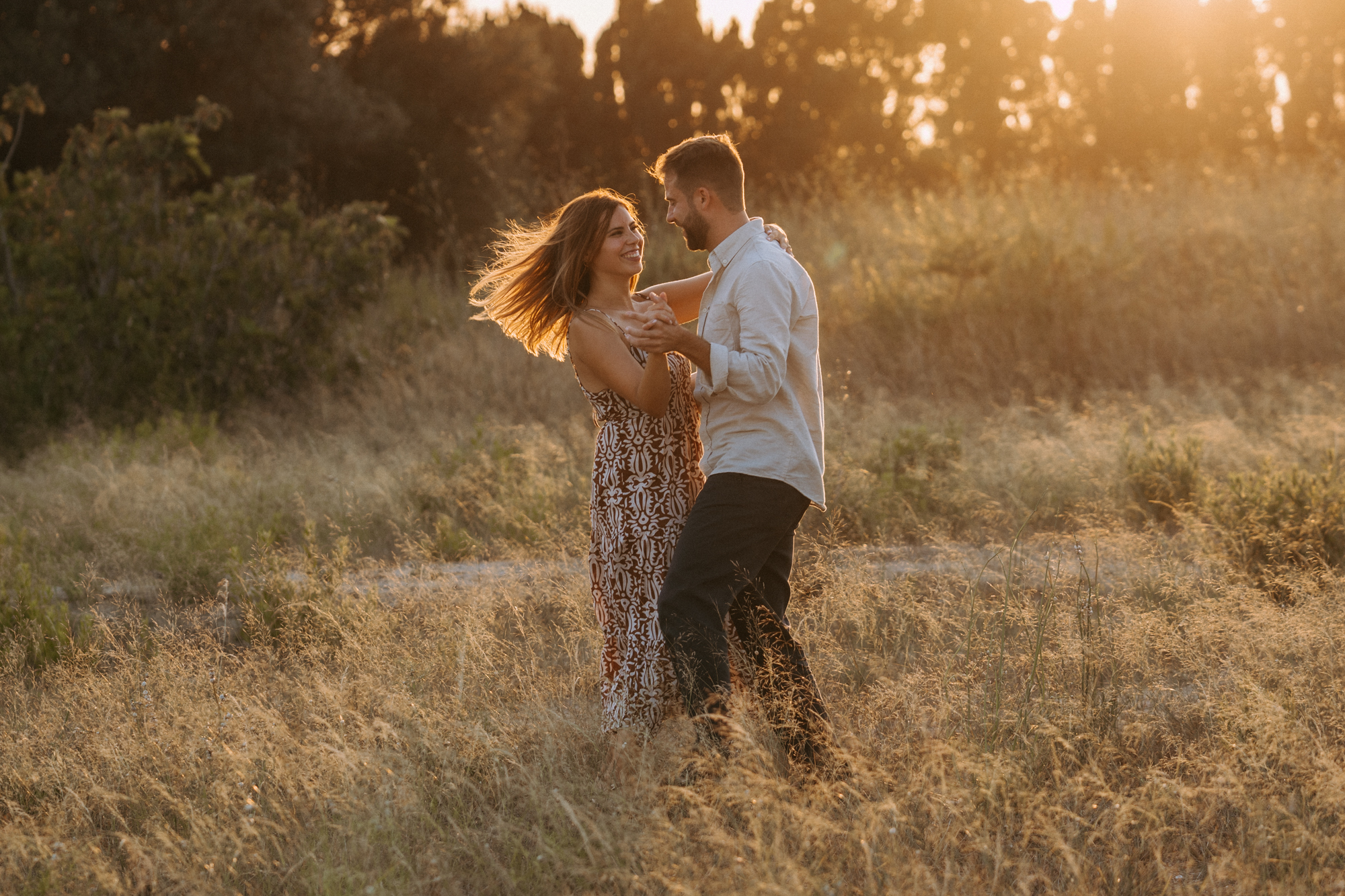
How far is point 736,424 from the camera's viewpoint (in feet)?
9.96

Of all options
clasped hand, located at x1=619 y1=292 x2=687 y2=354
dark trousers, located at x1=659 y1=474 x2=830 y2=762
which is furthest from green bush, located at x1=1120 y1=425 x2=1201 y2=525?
clasped hand, located at x1=619 y1=292 x2=687 y2=354

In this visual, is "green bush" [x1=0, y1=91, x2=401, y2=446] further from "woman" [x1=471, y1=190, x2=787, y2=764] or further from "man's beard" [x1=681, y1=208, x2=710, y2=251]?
"man's beard" [x1=681, y1=208, x2=710, y2=251]

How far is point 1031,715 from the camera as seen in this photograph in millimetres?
3281

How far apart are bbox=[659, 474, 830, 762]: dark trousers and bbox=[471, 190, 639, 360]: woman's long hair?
85cm

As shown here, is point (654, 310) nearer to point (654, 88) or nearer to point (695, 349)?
point (695, 349)

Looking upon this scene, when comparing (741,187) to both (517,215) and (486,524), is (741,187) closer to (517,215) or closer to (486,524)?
(486,524)

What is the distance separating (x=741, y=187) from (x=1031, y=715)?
189 centimetres

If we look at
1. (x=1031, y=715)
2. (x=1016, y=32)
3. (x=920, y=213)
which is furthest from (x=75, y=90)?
(x=1016, y=32)

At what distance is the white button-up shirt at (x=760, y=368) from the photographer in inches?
113

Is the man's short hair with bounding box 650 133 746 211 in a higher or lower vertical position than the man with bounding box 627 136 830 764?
higher

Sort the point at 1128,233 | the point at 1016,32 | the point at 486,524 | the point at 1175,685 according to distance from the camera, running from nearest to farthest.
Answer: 1. the point at 1175,685
2. the point at 486,524
3. the point at 1128,233
4. the point at 1016,32

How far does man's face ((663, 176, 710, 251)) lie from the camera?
310 centimetres

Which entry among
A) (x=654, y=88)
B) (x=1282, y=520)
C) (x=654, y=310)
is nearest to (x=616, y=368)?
(x=654, y=310)

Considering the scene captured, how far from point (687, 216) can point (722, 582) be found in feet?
3.61
